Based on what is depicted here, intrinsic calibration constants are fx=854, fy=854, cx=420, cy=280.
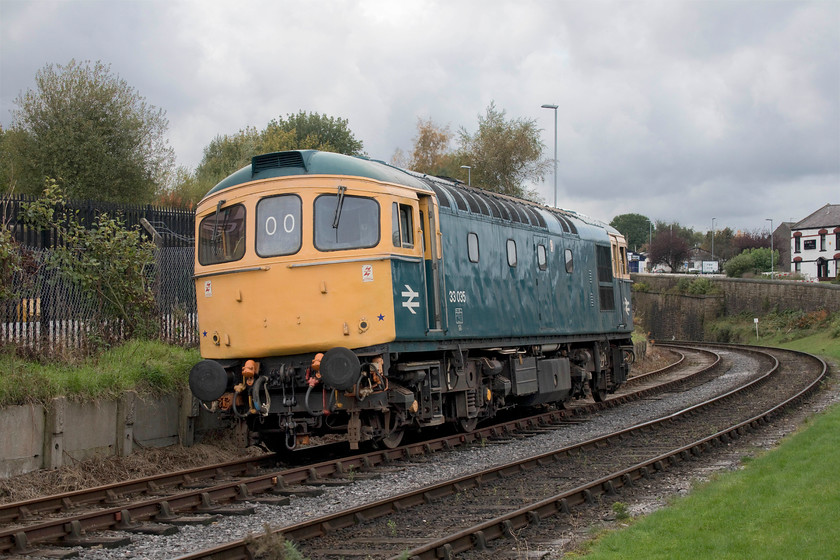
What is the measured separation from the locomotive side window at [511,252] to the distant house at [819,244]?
72237mm

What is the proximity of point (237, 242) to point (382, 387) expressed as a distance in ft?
9.29

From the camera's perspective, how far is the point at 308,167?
11359mm

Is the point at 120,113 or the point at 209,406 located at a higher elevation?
the point at 120,113

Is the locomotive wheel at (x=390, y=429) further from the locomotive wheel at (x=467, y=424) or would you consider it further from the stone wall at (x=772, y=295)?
the stone wall at (x=772, y=295)

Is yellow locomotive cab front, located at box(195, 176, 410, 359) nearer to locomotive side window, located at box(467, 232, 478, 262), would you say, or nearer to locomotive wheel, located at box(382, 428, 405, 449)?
locomotive wheel, located at box(382, 428, 405, 449)

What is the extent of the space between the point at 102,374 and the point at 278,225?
3.21 meters

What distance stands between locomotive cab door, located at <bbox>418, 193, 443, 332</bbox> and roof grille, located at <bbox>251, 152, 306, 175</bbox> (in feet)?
6.23

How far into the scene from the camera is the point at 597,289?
61.9 ft

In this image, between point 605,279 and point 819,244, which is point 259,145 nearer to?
point 605,279

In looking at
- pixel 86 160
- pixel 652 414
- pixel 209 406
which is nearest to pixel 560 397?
pixel 652 414

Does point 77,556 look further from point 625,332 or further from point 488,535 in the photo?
point 625,332

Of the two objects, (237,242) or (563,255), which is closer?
(237,242)

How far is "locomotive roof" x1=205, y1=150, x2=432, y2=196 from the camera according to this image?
11383 millimetres

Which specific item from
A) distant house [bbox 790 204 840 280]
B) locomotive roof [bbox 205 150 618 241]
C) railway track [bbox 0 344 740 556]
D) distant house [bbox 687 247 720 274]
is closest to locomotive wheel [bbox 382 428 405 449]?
railway track [bbox 0 344 740 556]
